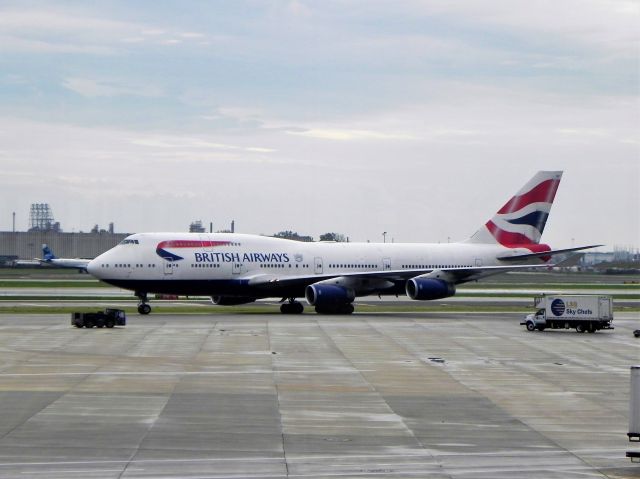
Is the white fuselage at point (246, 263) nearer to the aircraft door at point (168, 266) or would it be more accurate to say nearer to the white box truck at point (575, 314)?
the aircraft door at point (168, 266)

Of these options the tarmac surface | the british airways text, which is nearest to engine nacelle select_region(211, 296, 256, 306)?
the british airways text

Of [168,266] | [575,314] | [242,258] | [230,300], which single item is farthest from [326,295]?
[575,314]

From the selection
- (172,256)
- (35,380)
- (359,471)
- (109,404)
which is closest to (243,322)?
(172,256)

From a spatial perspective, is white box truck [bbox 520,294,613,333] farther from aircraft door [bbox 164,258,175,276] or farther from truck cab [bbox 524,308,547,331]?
aircraft door [bbox 164,258,175,276]

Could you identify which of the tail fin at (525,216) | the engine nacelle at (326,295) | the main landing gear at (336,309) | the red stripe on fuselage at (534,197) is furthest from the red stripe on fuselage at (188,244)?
the red stripe on fuselage at (534,197)

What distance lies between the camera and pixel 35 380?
31.0m

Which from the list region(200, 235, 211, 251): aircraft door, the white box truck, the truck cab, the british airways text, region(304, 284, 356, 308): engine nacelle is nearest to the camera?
the white box truck

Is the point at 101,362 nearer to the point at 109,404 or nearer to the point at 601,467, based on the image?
the point at 109,404

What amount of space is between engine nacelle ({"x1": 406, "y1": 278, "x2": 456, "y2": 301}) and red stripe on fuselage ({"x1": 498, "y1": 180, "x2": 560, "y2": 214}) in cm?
1105

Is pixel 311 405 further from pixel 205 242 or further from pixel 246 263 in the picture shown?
pixel 246 263

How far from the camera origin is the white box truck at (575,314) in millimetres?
52844

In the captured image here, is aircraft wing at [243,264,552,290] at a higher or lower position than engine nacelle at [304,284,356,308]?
higher

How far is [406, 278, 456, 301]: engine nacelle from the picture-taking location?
66625 mm

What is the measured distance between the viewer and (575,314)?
53.8 m
